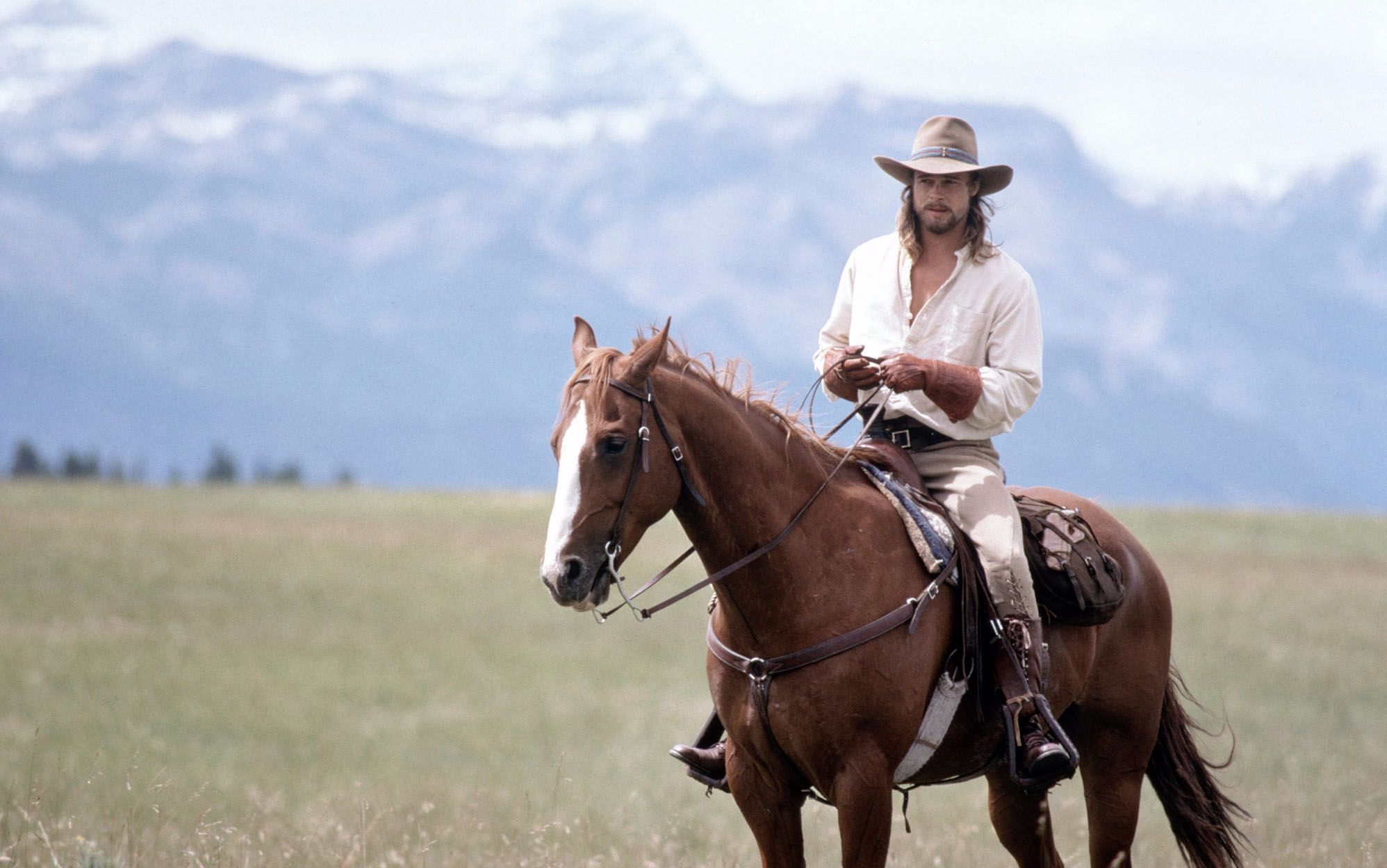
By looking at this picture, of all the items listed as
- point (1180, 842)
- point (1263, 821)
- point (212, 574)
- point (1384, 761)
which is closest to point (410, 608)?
point (212, 574)

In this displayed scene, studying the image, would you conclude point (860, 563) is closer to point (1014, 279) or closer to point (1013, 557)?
point (1013, 557)

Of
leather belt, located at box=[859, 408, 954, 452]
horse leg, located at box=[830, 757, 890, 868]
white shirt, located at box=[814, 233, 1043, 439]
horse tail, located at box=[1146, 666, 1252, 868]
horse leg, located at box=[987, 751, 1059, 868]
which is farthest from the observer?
horse tail, located at box=[1146, 666, 1252, 868]

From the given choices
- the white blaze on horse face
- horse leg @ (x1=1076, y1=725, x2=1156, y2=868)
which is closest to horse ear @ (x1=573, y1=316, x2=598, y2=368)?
the white blaze on horse face

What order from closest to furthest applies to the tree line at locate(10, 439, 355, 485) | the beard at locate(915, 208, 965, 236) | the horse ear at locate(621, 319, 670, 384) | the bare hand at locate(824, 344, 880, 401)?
the horse ear at locate(621, 319, 670, 384), the bare hand at locate(824, 344, 880, 401), the beard at locate(915, 208, 965, 236), the tree line at locate(10, 439, 355, 485)

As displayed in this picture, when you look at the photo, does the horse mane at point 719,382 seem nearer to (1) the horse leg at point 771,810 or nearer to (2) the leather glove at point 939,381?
(2) the leather glove at point 939,381

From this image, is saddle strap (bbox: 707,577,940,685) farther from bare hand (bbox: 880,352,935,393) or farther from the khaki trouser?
bare hand (bbox: 880,352,935,393)

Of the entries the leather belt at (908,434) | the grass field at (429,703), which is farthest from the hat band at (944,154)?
the grass field at (429,703)

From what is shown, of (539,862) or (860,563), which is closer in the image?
(860,563)

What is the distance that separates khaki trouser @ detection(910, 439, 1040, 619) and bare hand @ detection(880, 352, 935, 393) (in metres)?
0.62

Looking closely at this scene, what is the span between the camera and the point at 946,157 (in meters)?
6.21

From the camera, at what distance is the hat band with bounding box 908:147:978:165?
6.22 meters

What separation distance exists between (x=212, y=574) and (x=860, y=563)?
1398 inches

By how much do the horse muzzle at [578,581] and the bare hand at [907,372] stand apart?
1589mm

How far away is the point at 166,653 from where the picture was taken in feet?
91.0
